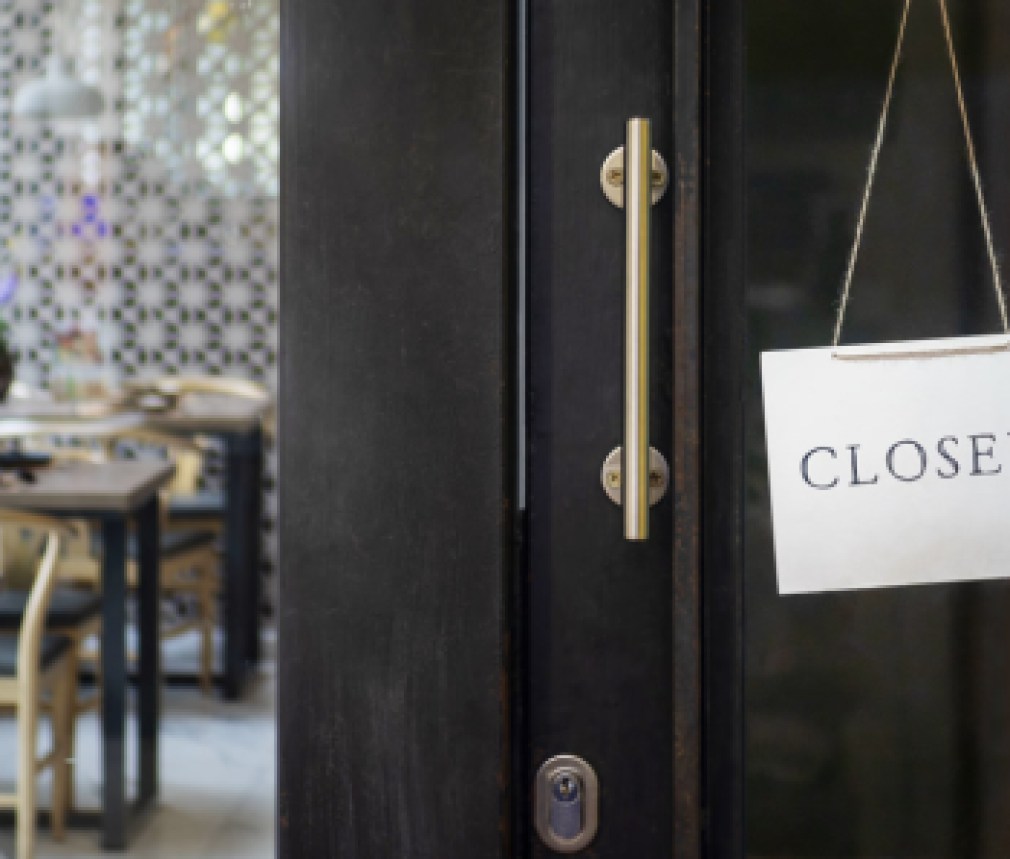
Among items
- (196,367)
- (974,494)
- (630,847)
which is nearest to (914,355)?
(974,494)

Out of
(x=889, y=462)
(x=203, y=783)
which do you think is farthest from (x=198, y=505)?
(x=889, y=462)

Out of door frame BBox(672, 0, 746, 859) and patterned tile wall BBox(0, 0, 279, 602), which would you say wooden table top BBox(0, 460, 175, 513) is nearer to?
patterned tile wall BBox(0, 0, 279, 602)

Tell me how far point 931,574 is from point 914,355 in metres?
0.14

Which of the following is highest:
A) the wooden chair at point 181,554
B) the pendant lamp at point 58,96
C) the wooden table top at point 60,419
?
the pendant lamp at point 58,96

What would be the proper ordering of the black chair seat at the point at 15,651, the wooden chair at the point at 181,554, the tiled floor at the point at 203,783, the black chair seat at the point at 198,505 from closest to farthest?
the tiled floor at the point at 203,783, the wooden chair at the point at 181,554, the black chair seat at the point at 198,505, the black chair seat at the point at 15,651

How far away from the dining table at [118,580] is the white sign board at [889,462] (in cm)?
106

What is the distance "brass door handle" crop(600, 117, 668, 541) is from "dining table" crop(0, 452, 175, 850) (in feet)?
3.26

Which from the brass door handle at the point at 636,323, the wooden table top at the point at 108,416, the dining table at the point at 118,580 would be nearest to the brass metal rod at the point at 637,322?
the brass door handle at the point at 636,323

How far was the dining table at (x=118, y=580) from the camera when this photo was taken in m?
1.49

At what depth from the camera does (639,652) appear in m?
0.69

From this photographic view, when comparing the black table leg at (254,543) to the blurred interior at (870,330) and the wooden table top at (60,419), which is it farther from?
the blurred interior at (870,330)

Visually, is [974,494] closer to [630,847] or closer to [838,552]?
[838,552]

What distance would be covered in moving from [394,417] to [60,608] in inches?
58.8

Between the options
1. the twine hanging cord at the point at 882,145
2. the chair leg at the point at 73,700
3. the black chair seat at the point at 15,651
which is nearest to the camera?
the twine hanging cord at the point at 882,145
